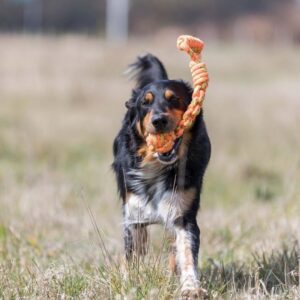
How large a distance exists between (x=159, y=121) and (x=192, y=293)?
1.02 m

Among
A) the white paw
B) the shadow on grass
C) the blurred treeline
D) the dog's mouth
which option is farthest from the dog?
the blurred treeline

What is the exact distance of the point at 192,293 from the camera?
4285 mm

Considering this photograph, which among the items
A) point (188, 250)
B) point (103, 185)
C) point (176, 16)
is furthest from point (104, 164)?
point (176, 16)

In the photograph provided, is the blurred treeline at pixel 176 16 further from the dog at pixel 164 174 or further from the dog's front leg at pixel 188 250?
the dog's front leg at pixel 188 250

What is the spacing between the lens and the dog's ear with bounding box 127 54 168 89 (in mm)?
5934

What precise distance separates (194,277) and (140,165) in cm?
84

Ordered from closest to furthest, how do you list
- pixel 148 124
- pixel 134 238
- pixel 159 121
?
pixel 159 121, pixel 148 124, pixel 134 238

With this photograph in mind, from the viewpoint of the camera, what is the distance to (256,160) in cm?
1176

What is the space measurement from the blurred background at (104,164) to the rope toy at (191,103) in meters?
0.64

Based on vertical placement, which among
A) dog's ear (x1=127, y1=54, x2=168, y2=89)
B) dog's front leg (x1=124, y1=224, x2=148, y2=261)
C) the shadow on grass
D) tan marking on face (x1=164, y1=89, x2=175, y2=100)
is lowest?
the shadow on grass

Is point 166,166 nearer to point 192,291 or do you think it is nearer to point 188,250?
point 188,250

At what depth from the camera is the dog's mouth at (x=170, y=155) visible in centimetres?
474

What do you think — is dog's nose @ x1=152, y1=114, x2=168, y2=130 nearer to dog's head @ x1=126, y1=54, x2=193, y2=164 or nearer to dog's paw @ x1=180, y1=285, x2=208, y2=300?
dog's head @ x1=126, y1=54, x2=193, y2=164

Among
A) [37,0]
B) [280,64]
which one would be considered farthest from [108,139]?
[37,0]
